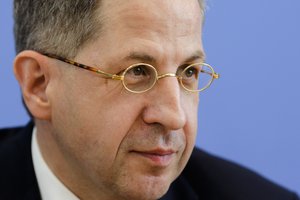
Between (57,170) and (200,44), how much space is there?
A: 552 mm

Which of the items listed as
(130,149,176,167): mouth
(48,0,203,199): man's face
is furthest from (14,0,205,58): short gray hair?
(130,149,176,167): mouth

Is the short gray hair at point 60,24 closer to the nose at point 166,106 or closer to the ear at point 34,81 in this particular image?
the ear at point 34,81

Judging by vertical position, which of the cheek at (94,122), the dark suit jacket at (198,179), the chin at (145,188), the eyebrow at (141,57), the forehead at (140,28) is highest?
the forehead at (140,28)

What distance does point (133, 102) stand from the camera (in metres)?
1.51

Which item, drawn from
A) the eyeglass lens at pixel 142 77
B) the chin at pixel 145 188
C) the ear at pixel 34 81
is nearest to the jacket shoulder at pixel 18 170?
the ear at pixel 34 81

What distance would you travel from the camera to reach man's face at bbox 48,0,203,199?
4.91 feet

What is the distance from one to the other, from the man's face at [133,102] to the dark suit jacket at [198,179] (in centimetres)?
35

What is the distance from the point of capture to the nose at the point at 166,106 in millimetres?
1485

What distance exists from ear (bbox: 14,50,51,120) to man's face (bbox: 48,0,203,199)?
0.16 ft

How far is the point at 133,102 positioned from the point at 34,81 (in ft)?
1.01

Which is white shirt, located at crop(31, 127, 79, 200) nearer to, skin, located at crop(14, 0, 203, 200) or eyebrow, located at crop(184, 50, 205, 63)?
skin, located at crop(14, 0, 203, 200)

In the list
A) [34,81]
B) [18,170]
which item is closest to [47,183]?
[18,170]

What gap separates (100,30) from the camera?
59.7 inches

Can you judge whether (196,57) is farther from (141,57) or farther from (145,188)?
(145,188)
